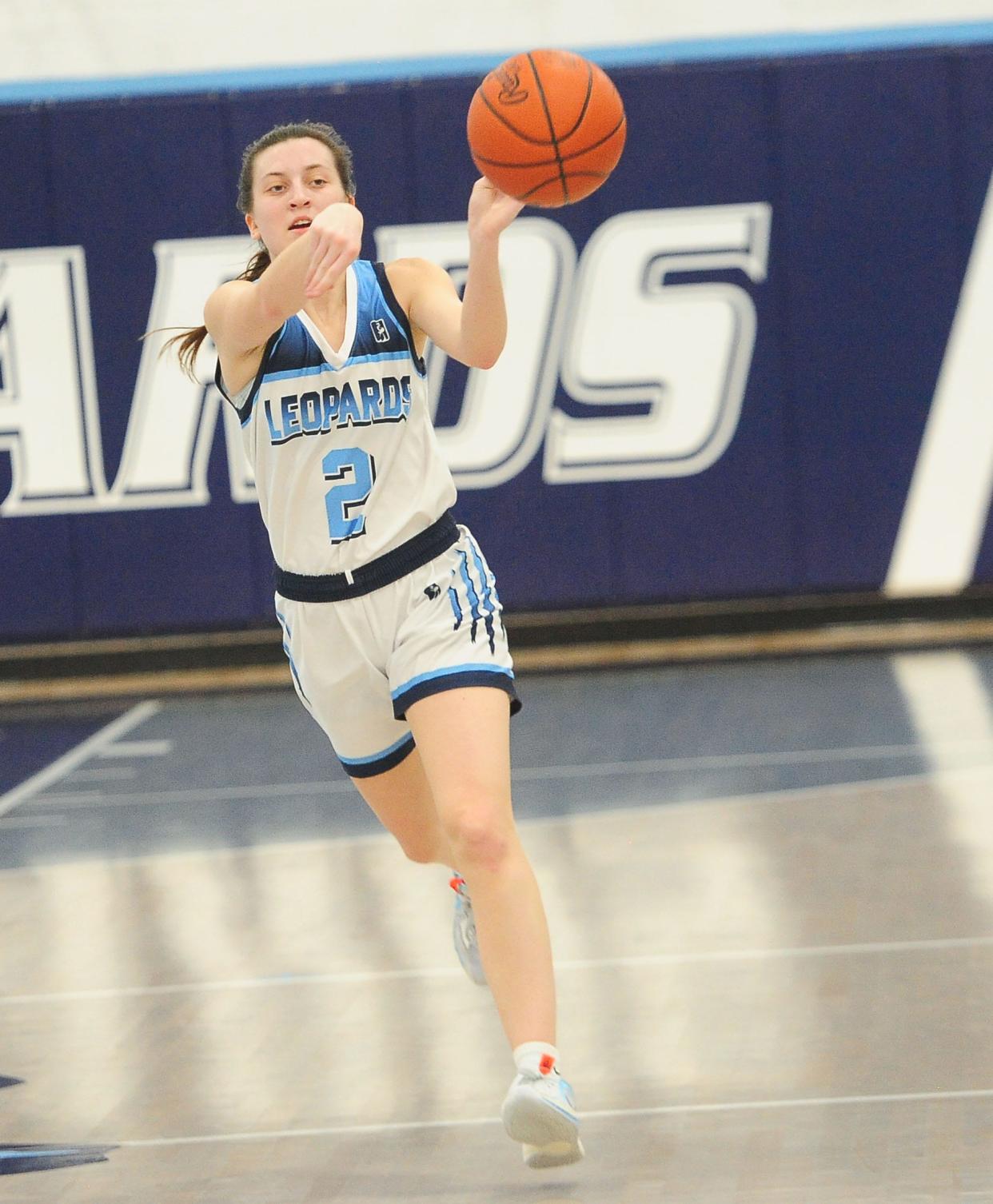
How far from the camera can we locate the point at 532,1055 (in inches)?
114

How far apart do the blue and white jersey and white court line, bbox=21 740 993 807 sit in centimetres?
330

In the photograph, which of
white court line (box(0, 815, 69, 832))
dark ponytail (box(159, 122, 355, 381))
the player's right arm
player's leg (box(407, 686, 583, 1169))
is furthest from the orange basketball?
white court line (box(0, 815, 69, 832))

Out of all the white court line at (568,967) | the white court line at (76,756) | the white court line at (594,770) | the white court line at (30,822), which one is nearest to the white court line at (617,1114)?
the white court line at (568,967)

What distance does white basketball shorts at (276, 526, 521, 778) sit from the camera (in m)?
3.12

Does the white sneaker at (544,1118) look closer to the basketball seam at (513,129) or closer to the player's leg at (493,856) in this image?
the player's leg at (493,856)

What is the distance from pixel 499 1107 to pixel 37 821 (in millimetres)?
3244

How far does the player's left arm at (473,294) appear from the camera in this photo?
9.83 ft

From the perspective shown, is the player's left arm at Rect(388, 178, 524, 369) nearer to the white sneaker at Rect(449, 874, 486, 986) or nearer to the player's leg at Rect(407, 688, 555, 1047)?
the player's leg at Rect(407, 688, 555, 1047)

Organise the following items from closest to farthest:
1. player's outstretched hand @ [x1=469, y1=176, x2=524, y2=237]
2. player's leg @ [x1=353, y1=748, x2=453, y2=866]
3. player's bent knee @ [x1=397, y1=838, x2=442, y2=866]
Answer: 1. player's outstretched hand @ [x1=469, y1=176, x2=524, y2=237]
2. player's leg @ [x1=353, y1=748, x2=453, y2=866]
3. player's bent knee @ [x1=397, y1=838, x2=442, y2=866]

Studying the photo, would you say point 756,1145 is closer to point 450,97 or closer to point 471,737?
point 471,737

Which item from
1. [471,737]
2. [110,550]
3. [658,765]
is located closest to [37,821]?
[658,765]

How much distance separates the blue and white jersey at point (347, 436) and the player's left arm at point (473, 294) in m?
0.05

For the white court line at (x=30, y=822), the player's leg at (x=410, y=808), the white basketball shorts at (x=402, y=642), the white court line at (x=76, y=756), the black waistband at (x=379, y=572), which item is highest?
the black waistband at (x=379, y=572)

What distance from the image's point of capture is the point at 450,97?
28.5 feet
